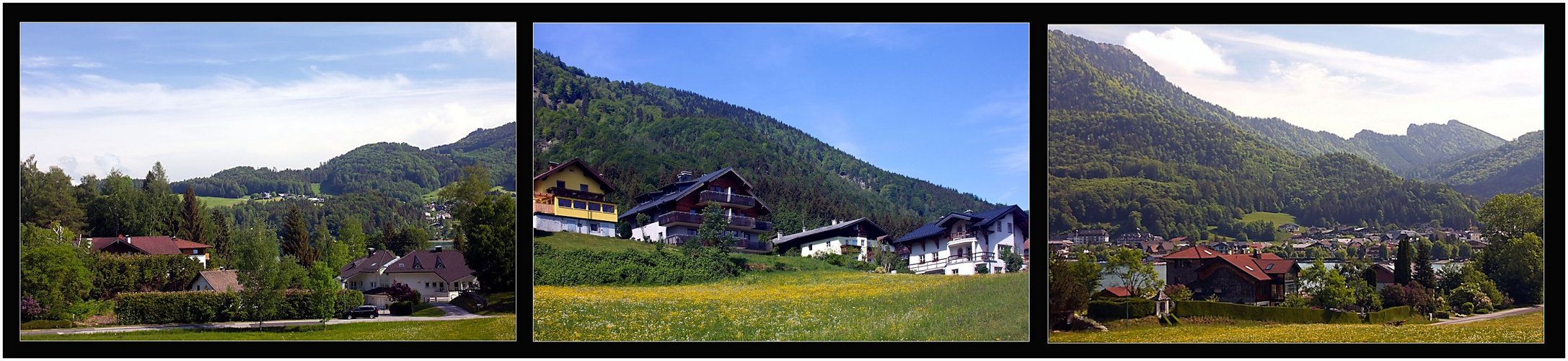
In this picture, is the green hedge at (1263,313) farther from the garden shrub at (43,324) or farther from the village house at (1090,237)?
the garden shrub at (43,324)

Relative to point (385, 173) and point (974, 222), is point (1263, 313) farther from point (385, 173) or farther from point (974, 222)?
point (385, 173)

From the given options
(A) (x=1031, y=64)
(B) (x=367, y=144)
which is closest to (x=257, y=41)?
(B) (x=367, y=144)

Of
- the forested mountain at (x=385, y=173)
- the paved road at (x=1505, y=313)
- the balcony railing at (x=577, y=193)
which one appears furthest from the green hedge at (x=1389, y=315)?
the forested mountain at (x=385, y=173)

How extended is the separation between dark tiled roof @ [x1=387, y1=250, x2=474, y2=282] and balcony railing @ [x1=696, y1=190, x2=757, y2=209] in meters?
1.73

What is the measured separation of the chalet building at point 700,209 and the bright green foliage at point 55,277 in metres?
3.71

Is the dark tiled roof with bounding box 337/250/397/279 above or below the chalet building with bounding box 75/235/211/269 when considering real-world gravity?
below

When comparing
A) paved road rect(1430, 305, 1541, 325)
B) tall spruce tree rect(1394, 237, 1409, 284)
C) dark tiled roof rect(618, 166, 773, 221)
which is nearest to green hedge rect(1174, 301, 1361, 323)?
tall spruce tree rect(1394, 237, 1409, 284)

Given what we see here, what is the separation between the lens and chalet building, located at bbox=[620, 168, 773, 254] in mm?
7750

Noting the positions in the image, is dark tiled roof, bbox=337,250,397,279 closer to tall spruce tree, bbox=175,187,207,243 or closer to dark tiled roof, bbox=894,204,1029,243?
tall spruce tree, bbox=175,187,207,243

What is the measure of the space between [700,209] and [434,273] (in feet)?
6.32

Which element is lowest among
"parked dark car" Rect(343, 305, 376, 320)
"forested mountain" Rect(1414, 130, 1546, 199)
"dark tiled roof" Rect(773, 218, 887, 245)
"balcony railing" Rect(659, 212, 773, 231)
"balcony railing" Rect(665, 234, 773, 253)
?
"parked dark car" Rect(343, 305, 376, 320)

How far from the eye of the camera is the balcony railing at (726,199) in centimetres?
777

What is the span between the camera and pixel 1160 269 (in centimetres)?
760

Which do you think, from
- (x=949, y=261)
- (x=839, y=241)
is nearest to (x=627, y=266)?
(x=839, y=241)
